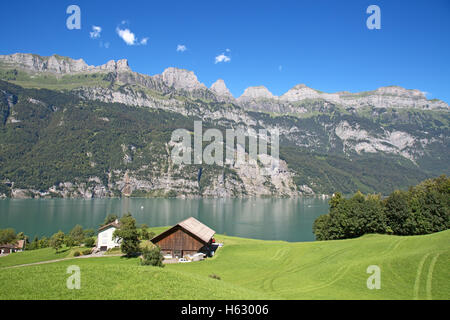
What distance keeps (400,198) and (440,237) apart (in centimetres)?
3188

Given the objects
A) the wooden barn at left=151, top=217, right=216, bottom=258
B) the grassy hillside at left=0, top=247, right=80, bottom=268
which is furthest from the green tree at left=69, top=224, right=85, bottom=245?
the wooden barn at left=151, top=217, right=216, bottom=258

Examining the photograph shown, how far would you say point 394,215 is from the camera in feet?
192

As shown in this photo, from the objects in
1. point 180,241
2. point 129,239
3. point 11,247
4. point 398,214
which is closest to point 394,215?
point 398,214

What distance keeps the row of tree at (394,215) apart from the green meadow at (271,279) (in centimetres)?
2149

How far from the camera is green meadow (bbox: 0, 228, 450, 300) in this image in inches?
617

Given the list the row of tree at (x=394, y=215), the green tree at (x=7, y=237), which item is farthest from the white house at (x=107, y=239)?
the row of tree at (x=394, y=215)

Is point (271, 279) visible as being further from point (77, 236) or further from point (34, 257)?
point (77, 236)

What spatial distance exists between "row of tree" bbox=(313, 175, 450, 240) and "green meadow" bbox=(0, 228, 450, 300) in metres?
21.5

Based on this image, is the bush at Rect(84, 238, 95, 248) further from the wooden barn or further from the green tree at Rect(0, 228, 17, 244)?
the green tree at Rect(0, 228, 17, 244)

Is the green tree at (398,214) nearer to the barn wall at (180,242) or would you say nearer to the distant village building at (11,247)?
the barn wall at (180,242)
